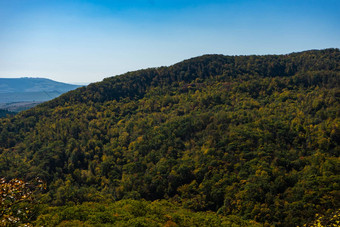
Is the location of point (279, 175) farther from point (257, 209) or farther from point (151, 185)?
point (151, 185)

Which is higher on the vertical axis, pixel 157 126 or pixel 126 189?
pixel 157 126

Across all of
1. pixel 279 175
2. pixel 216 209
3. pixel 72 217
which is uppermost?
pixel 72 217

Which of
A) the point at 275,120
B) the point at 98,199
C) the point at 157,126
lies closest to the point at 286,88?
the point at 275,120

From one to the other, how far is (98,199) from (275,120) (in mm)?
81184

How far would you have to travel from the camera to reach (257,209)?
5947 cm

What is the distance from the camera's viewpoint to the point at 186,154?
99062 millimetres

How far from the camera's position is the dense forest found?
53781 mm

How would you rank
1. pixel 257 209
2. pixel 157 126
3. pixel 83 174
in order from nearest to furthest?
pixel 257 209 < pixel 83 174 < pixel 157 126

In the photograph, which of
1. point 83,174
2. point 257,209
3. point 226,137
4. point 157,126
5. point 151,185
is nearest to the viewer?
point 257,209

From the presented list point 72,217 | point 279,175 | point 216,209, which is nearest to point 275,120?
point 279,175

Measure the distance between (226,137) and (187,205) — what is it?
113 feet

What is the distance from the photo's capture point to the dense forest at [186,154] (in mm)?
53781

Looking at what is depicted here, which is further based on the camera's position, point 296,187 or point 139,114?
point 139,114

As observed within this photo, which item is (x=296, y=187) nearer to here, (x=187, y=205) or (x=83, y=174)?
(x=187, y=205)
